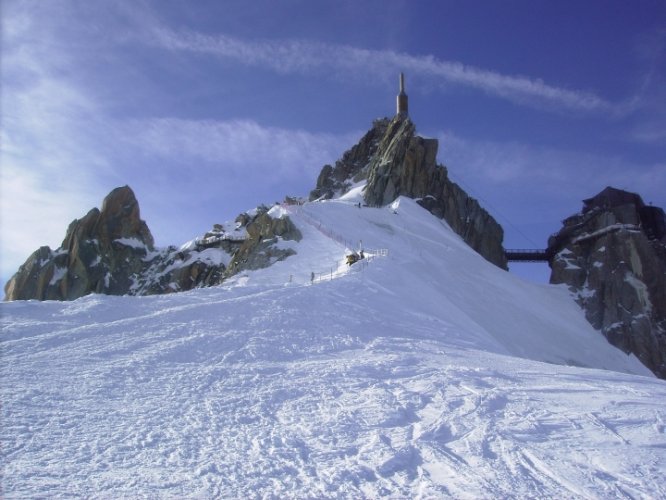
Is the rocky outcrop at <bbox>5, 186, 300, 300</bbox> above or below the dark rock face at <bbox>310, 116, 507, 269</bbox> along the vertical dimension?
below

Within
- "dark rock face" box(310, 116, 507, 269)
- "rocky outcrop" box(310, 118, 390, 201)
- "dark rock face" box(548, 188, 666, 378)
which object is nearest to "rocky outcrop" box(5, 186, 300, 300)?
"dark rock face" box(310, 116, 507, 269)

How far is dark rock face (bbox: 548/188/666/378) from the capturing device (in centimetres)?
Answer: 5253

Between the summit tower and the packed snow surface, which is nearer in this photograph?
the packed snow surface

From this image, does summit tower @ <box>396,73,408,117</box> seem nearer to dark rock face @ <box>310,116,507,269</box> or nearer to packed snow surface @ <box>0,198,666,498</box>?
dark rock face @ <box>310,116,507,269</box>

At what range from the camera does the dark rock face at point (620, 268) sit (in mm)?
52531

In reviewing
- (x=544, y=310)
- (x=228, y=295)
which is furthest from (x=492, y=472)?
(x=544, y=310)

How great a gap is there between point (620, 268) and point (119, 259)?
183 feet

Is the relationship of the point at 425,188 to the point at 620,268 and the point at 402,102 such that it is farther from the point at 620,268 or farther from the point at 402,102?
the point at 620,268

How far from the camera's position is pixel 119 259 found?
65125 mm

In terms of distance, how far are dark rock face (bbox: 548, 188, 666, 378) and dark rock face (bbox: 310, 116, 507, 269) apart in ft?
25.9

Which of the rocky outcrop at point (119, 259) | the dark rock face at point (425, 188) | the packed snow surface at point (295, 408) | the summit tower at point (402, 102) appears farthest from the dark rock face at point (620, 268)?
the packed snow surface at point (295, 408)

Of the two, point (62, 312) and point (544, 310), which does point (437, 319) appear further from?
point (544, 310)

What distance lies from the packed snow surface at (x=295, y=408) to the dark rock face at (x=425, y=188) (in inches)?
1602

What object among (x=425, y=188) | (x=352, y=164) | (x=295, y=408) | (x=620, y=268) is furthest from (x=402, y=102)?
(x=295, y=408)
